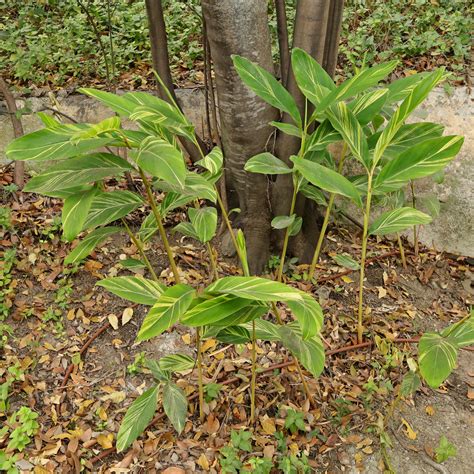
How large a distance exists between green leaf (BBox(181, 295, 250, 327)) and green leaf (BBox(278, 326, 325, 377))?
14.5 inches

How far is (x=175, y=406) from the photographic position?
72.8 inches

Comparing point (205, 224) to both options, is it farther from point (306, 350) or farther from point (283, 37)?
point (283, 37)

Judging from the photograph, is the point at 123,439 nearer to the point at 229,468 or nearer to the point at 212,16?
the point at 229,468

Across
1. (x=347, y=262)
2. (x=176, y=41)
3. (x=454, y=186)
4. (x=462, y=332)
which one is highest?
(x=176, y=41)

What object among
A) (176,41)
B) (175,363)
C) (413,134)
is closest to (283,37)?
(413,134)

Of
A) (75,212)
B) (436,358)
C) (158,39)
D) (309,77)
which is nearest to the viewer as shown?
(75,212)

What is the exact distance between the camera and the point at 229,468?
1990 mm

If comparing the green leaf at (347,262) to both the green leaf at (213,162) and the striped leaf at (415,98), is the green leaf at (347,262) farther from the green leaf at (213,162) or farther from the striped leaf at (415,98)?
the green leaf at (213,162)

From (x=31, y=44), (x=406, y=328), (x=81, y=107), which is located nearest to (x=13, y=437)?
(x=406, y=328)

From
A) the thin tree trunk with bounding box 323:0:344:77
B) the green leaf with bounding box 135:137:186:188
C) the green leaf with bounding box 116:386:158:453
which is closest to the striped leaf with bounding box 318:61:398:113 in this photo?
the green leaf with bounding box 135:137:186:188

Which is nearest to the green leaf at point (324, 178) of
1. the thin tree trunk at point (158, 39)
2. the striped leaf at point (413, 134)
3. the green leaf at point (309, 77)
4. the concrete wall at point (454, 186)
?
the green leaf at point (309, 77)

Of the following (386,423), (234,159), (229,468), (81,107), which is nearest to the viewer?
(229,468)

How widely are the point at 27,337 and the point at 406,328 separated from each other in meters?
1.75

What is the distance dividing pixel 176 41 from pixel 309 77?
2107 mm
